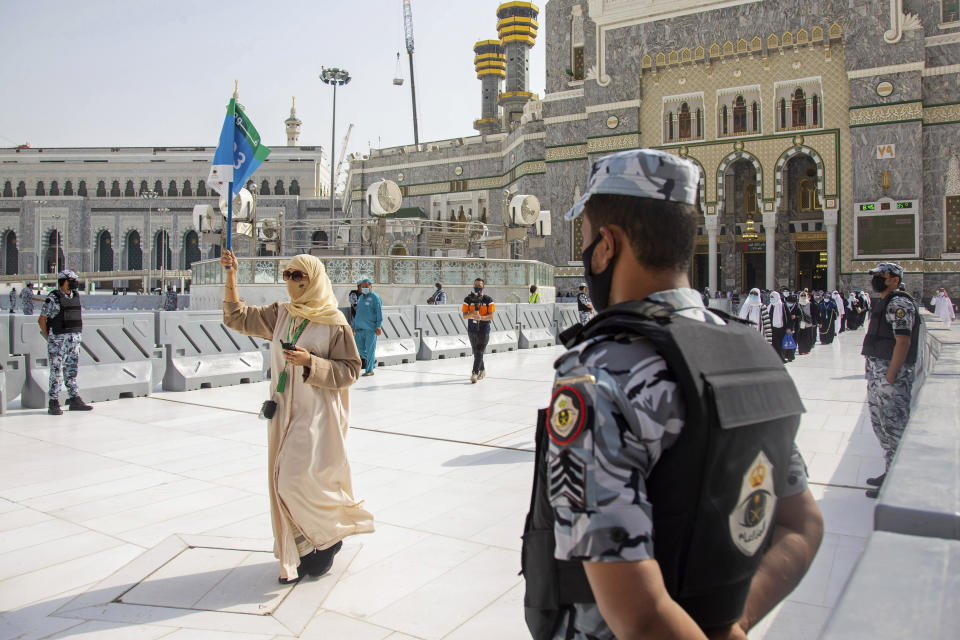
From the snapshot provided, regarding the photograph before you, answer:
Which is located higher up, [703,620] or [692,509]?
[692,509]

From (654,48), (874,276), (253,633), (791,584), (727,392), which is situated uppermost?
(654,48)

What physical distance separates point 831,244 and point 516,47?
34423 millimetres

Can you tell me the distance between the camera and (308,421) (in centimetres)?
336

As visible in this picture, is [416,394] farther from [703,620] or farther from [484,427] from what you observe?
[703,620]

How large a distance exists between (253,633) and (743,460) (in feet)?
7.87

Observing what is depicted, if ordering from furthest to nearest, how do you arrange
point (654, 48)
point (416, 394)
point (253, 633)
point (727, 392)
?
point (654, 48), point (416, 394), point (253, 633), point (727, 392)

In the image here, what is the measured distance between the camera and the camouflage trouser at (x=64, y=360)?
25.2 ft

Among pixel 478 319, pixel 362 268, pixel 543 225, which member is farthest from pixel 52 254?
pixel 478 319

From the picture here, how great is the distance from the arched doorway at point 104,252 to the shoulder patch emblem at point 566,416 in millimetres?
68371

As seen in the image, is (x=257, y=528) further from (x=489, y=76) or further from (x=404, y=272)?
(x=489, y=76)

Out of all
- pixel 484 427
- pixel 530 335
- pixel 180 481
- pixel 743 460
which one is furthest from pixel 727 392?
pixel 530 335

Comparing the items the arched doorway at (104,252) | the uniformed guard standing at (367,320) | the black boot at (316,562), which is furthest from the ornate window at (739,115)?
the arched doorway at (104,252)

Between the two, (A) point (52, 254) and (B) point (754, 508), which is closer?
(B) point (754, 508)

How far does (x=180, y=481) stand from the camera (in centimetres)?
511
